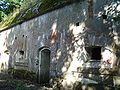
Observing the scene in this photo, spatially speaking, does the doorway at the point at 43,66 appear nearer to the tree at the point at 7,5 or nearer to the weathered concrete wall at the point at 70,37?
the weathered concrete wall at the point at 70,37

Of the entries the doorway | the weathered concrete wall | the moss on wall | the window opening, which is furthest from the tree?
the window opening

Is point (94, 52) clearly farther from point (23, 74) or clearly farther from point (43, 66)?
point (23, 74)

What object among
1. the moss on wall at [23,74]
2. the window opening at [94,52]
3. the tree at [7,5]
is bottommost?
the moss on wall at [23,74]

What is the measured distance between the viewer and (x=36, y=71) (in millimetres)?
13586

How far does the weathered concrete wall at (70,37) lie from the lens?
9.74 metres

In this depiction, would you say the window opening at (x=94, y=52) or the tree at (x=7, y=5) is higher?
the tree at (x=7, y=5)

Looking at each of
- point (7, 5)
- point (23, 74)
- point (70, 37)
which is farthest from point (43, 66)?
point (7, 5)

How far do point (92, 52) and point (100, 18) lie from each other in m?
1.44

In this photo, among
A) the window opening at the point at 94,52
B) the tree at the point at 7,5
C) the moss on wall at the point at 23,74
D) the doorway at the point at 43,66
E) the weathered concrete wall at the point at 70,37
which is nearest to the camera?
the weathered concrete wall at the point at 70,37

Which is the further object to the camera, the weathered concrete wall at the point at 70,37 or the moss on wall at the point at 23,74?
the moss on wall at the point at 23,74

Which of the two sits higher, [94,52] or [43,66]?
[94,52]

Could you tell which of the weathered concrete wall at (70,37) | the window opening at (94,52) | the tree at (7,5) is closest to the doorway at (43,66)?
the weathered concrete wall at (70,37)

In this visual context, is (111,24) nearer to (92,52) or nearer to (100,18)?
(100,18)

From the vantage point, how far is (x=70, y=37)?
10.9m
